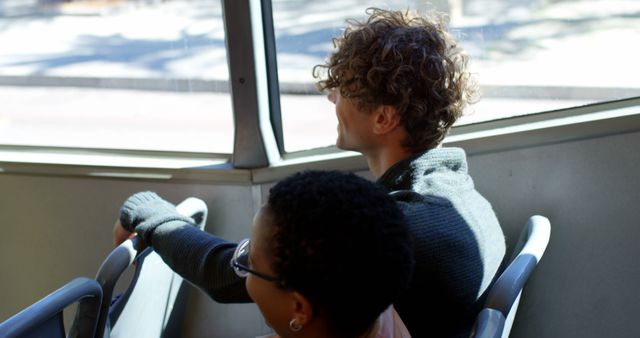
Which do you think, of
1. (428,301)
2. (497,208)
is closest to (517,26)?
(497,208)

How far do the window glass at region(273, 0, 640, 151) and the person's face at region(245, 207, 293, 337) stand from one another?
1.07m

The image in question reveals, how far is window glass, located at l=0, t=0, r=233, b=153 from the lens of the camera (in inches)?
96.9

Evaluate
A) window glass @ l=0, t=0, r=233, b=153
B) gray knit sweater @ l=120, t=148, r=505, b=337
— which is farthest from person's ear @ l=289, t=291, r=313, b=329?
window glass @ l=0, t=0, r=233, b=153

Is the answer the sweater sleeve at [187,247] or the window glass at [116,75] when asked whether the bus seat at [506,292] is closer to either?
the sweater sleeve at [187,247]

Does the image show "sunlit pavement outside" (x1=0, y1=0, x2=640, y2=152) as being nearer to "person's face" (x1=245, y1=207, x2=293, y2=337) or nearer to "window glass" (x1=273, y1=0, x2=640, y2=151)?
"window glass" (x1=273, y1=0, x2=640, y2=151)

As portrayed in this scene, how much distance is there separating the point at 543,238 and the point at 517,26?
0.63m

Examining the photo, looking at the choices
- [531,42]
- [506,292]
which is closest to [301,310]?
[506,292]

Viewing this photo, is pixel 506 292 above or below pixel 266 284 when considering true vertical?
below

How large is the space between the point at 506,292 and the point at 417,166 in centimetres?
35

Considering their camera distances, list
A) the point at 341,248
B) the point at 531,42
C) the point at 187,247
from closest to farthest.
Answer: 1. the point at 341,248
2. the point at 187,247
3. the point at 531,42

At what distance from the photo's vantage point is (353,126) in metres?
1.98

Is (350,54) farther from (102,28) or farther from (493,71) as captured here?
(102,28)

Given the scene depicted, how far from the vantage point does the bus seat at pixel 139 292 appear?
185cm

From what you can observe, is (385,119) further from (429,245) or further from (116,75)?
(116,75)
